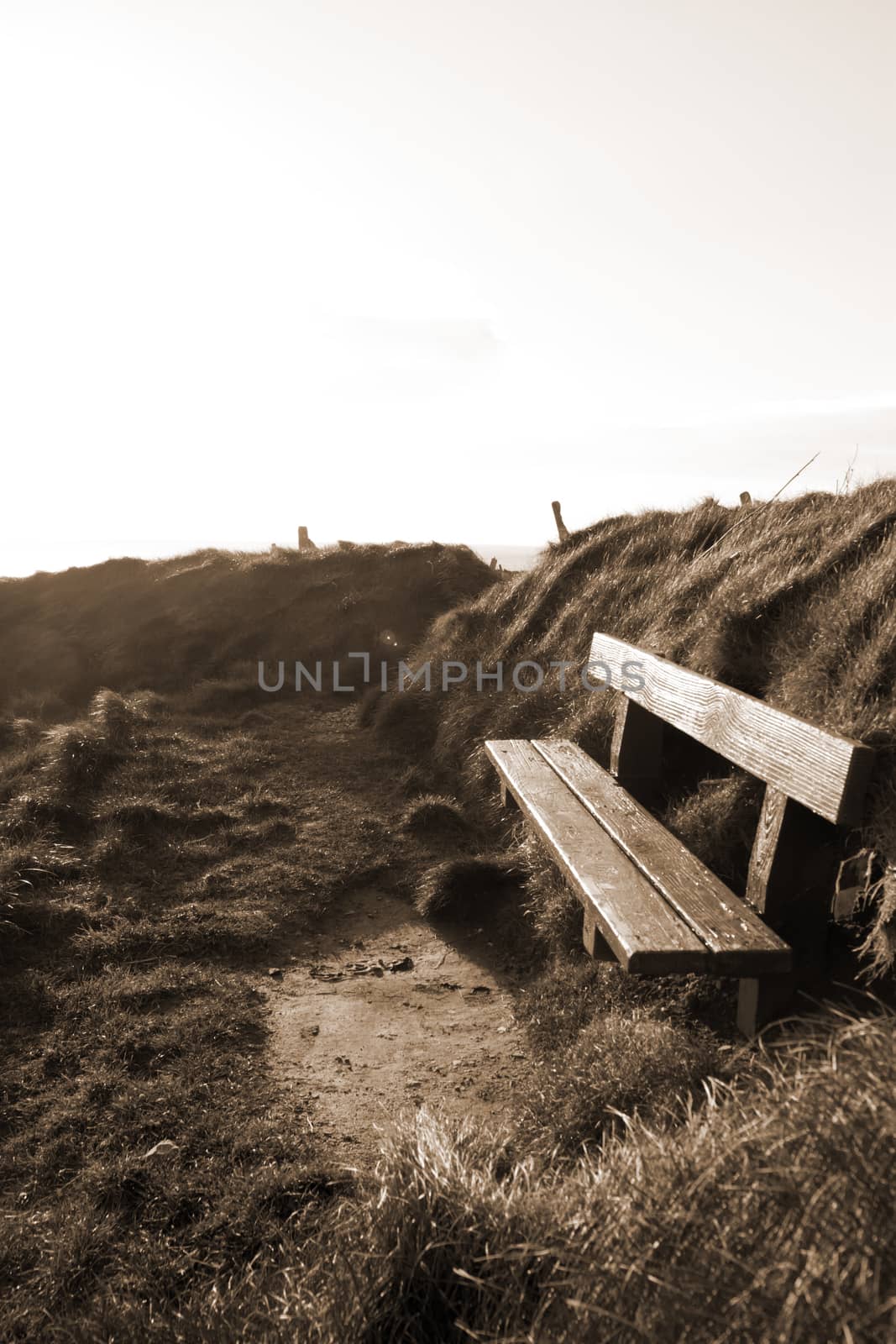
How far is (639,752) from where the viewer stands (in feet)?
18.4

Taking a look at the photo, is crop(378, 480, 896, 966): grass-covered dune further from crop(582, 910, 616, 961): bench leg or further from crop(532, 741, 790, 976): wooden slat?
crop(582, 910, 616, 961): bench leg

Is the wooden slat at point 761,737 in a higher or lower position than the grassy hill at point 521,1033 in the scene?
higher

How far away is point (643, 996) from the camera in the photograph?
4.06 m

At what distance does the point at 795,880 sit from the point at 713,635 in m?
2.01

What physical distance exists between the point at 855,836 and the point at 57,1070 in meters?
3.35

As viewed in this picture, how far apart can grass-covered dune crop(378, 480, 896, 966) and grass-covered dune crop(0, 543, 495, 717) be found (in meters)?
1.82

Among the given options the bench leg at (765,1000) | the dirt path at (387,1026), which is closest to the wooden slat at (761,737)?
the bench leg at (765,1000)

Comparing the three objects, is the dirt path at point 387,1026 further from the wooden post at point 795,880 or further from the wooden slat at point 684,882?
the wooden post at point 795,880

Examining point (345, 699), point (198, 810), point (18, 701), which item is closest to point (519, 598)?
point (345, 699)

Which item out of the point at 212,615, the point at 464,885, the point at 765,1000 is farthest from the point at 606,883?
the point at 212,615

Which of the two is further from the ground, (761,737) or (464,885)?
(761,737)

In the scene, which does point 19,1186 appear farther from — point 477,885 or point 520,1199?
point 477,885

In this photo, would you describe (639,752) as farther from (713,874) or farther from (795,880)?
(795,880)

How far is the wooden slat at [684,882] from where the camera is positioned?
321cm
